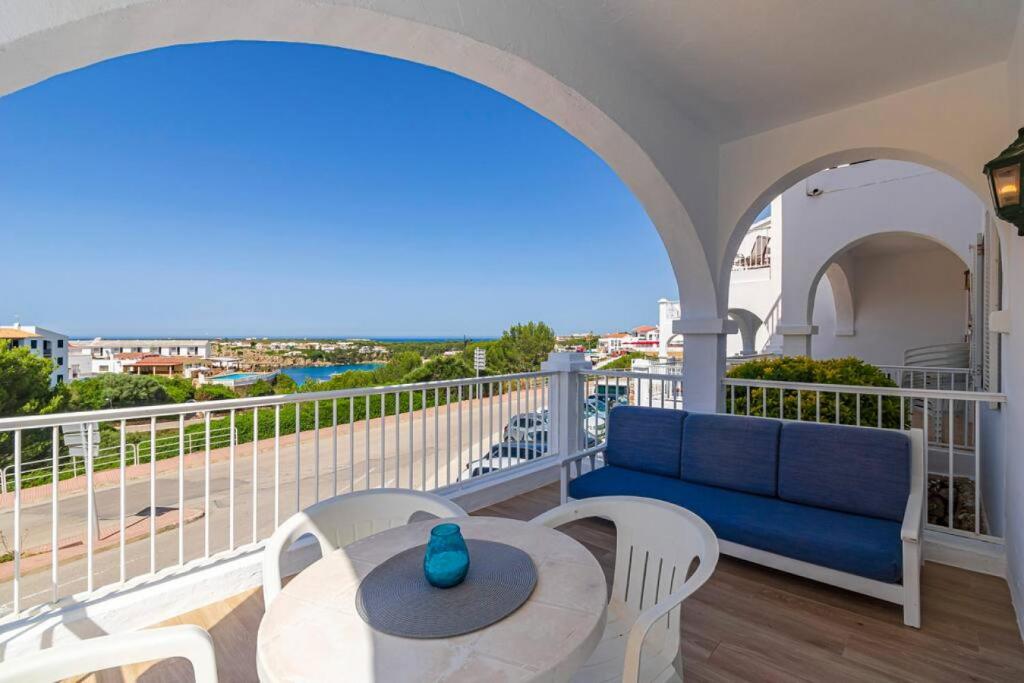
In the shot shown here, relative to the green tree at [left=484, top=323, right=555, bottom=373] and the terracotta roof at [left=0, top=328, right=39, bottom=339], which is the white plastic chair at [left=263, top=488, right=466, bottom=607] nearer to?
the terracotta roof at [left=0, top=328, right=39, bottom=339]

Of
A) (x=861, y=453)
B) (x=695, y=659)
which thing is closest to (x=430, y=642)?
(x=695, y=659)

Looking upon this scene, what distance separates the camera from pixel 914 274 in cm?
836

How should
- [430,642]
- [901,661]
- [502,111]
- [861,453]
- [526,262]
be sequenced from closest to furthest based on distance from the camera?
[430,642] → [901,661] → [861,453] → [502,111] → [526,262]

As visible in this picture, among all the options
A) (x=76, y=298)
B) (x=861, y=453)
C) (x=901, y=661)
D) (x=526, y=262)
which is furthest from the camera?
(x=526, y=262)

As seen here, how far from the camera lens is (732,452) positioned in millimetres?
2934

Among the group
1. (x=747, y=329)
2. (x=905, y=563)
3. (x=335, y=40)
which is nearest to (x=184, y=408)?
(x=335, y=40)

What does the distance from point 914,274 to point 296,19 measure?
10661mm

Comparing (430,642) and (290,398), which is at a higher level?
(290,398)

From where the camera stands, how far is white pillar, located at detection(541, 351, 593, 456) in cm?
433

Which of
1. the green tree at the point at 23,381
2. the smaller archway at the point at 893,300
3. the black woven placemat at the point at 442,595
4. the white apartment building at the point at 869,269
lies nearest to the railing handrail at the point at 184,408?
the black woven placemat at the point at 442,595

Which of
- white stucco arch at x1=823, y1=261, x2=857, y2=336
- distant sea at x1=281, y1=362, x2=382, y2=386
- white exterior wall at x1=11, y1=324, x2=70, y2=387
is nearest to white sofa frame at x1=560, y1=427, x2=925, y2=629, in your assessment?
white stucco arch at x1=823, y1=261, x2=857, y2=336

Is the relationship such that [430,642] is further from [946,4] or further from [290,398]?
[946,4]

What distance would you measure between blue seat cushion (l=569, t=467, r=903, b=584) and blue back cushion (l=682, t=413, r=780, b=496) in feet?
0.23

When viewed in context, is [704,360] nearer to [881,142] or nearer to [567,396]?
[567,396]
